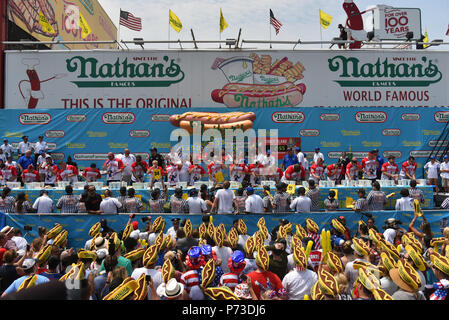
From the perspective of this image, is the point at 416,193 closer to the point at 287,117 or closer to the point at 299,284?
the point at 287,117

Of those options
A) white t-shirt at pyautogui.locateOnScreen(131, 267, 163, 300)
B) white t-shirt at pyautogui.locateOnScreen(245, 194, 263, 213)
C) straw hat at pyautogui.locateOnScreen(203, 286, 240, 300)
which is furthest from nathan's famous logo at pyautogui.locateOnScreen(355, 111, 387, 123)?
straw hat at pyautogui.locateOnScreen(203, 286, 240, 300)

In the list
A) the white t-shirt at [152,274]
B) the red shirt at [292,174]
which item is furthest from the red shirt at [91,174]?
the white t-shirt at [152,274]

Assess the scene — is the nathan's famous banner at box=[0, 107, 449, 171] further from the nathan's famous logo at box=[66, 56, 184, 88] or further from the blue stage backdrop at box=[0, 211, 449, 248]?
the blue stage backdrop at box=[0, 211, 449, 248]

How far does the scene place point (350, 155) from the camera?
51.6ft

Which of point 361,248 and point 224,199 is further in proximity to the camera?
point 224,199

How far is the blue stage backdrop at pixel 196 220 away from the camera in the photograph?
812cm

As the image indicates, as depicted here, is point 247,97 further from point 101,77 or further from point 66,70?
point 66,70

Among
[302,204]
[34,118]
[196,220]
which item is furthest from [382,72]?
[34,118]

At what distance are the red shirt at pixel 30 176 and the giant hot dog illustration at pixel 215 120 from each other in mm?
6051

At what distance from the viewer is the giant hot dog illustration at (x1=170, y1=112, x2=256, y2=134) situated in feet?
51.7

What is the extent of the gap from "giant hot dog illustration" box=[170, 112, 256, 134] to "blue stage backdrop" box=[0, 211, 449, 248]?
26.4 feet

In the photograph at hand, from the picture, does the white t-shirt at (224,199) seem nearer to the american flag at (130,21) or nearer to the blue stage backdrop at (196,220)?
the blue stage backdrop at (196,220)

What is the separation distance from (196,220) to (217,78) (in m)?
10.1

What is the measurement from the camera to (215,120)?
52.2 ft
